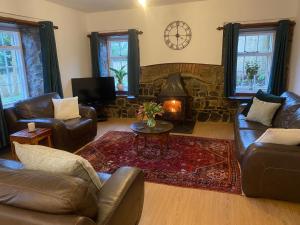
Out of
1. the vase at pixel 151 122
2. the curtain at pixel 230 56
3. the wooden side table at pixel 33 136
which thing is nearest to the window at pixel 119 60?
the curtain at pixel 230 56

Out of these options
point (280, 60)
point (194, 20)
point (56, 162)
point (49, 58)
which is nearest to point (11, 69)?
point (49, 58)

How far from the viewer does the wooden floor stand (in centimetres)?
200

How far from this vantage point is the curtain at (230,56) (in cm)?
443

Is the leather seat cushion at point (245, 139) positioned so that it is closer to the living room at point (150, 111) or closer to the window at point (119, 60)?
the living room at point (150, 111)

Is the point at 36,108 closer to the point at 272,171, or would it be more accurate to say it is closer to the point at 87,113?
the point at 87,113

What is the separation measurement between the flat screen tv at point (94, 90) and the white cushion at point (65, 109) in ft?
3.27

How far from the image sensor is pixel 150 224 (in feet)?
6.46

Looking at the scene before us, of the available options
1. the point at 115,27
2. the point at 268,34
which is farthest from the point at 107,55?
the point at 268,34

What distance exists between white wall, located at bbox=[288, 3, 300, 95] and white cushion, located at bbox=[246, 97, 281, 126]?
88cm

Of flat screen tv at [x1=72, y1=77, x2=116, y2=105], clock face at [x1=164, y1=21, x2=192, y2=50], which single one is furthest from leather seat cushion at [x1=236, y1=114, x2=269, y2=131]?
flat screen tv at [x1=72, y1=77, x2=116, y2=105]

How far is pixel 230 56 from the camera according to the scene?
14.9 feet

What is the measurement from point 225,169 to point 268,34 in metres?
3.21

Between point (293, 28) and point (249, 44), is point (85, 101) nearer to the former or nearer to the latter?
point (249, 44)

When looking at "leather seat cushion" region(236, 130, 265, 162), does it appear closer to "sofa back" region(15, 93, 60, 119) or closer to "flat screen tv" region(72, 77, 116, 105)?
"sofa back" region(15, 93, 60, 119)
